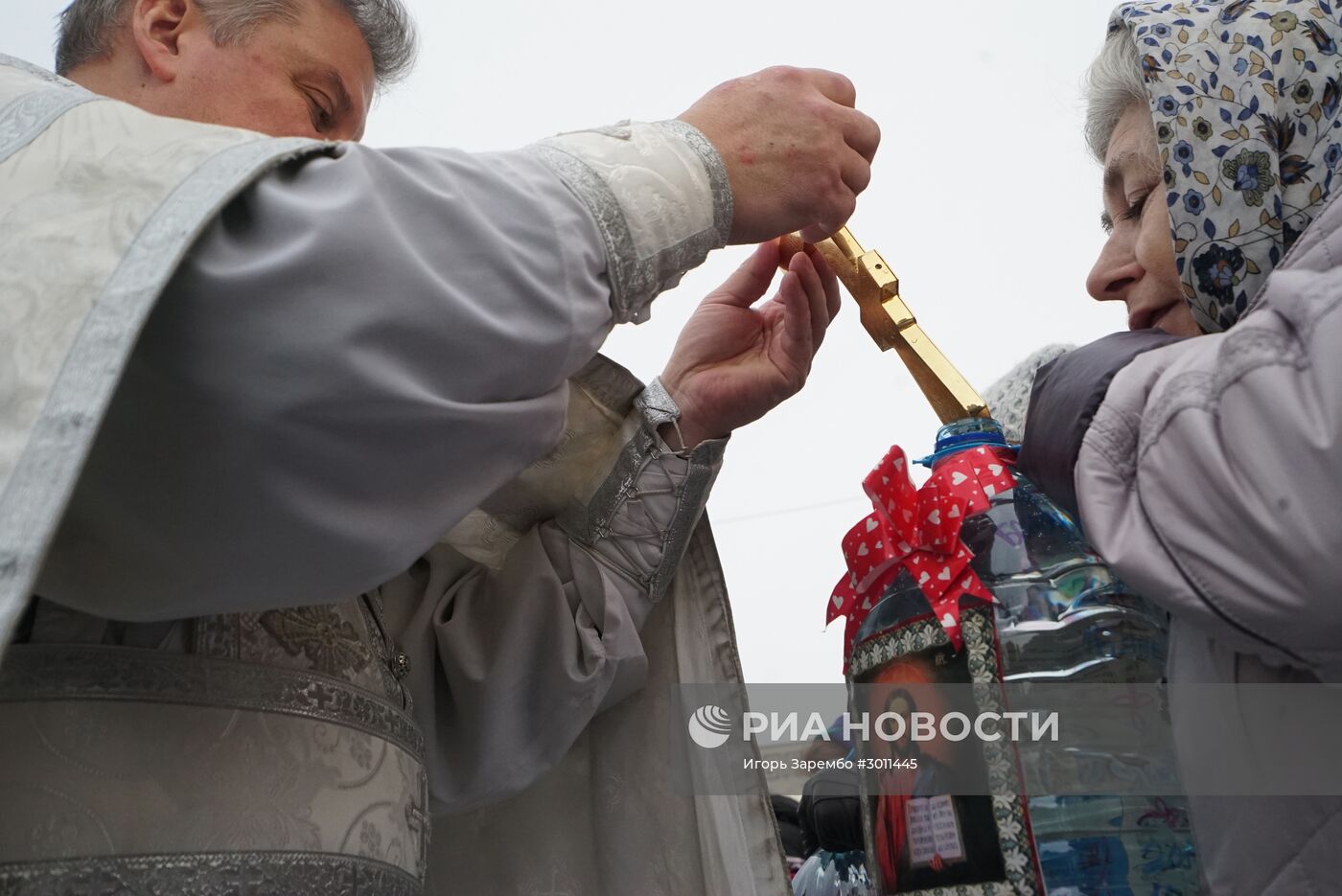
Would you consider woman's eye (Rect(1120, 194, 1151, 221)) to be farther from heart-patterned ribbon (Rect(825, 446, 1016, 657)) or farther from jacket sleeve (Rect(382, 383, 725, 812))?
jacket sleeve (Rect(382, 383, 725, 812))

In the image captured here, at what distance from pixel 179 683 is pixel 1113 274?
1.04 m

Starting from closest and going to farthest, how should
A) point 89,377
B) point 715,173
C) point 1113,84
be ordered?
1. point 89,377
2. point 715,173
3. point 1113,84

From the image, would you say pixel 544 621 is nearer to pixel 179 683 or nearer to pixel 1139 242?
pixel 179 683

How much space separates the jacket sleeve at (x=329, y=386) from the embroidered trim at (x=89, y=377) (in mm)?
27

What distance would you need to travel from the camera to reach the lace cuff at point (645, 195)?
1032 millimetres

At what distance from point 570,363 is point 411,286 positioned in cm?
17

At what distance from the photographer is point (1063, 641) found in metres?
1.35

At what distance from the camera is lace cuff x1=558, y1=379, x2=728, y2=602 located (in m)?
1.50

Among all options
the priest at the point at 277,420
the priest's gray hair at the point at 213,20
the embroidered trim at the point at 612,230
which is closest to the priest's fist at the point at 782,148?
the priest at the point at 277,420

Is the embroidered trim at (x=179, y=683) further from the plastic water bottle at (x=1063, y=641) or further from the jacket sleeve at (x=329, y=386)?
the plastic water bottle at (x=1063, y=641)

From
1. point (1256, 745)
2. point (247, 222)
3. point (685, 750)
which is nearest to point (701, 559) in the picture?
point (685, 750)

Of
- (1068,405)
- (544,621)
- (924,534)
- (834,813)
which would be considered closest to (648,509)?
(544,621)

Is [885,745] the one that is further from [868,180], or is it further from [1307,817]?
[868,180]

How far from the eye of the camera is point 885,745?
1.32m
